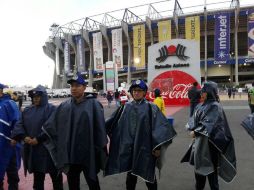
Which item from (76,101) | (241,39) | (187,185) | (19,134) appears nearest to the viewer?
(76,101)

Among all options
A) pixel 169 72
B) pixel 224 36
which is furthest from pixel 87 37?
pixel 169 72

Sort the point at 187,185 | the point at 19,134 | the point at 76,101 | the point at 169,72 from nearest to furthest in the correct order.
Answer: the point at 76,101 → the point at 19,134 → the point at 187,185 → the point at 169,72

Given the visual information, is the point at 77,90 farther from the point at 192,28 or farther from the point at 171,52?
the point at 192,28

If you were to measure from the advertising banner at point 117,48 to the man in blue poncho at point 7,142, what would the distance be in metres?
50.1

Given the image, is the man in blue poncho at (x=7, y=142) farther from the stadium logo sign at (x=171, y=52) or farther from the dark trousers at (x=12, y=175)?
the stadium logo sign at (x=171, y=52)

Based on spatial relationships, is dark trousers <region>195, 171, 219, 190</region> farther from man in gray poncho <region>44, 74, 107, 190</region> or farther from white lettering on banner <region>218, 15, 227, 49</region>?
white lettering on banner <region>218, 15, 227, 49</region>

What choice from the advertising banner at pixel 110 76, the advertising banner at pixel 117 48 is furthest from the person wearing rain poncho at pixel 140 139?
the advertising banner at pixel 117 48

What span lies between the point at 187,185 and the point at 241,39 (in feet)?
197

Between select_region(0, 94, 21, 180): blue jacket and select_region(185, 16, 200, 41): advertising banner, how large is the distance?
153ft

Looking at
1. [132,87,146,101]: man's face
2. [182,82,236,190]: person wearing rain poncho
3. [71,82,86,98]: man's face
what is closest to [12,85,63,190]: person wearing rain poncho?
[71,82,86,98]: man's face

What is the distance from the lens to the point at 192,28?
48.7 m

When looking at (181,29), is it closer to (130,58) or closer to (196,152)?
(130,58)

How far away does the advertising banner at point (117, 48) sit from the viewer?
54.6 m

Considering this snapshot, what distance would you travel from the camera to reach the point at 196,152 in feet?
12.8
